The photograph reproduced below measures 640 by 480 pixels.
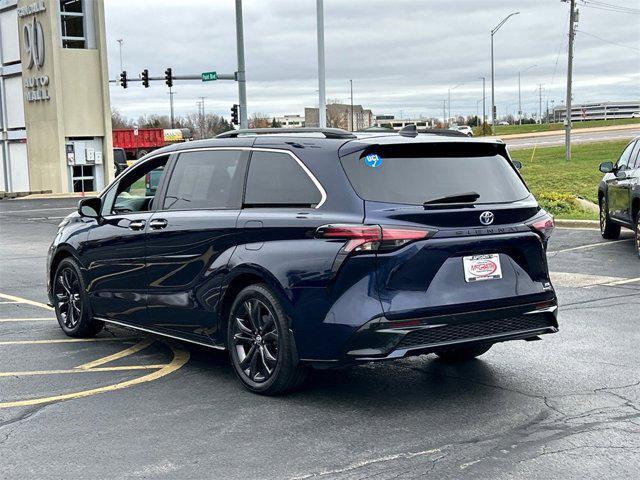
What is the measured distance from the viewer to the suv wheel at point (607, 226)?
15.8 metres

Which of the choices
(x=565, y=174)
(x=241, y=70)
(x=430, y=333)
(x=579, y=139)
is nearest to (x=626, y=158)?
(x=430, y=333)

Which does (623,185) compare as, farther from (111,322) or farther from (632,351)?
(111,322)

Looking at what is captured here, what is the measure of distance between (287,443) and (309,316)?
951mm

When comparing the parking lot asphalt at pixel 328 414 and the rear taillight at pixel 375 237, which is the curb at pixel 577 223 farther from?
the rear taillight at pixel 375 237

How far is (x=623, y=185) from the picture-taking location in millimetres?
14414

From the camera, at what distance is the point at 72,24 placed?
43031 mm

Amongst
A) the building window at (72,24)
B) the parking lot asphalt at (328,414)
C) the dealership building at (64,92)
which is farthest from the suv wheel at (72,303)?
the building window at (72,24)

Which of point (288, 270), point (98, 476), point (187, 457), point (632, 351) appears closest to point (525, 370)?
point (632, 351)

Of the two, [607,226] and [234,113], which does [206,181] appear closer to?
[607,226]

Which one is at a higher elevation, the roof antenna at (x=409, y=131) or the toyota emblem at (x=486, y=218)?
the roof antenna at (x=409, y=131)

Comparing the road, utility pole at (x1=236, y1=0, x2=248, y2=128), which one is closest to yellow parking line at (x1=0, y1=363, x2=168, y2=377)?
utility pole at (x1=236, y1=0, x2=248, y2=128)

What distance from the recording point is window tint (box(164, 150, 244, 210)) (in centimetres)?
692

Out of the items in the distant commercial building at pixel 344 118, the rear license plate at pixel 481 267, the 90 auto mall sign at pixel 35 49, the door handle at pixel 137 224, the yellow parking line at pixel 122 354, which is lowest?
the yellow parking line at pixel 122 354

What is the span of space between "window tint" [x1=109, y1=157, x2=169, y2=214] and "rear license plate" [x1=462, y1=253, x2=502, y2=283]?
2930mm
